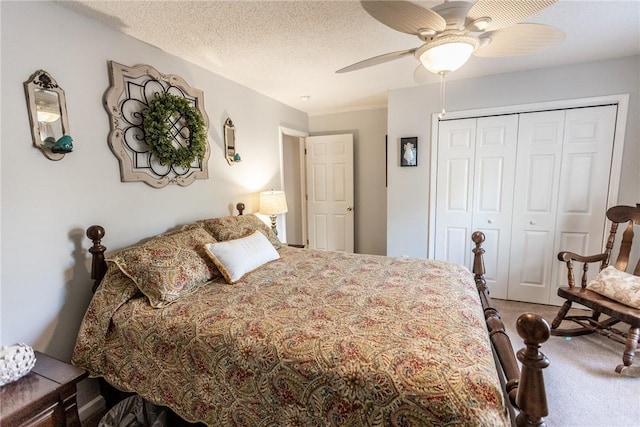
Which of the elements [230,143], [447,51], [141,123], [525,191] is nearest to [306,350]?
[447,51]

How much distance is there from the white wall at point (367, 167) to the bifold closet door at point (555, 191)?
5.45 ft

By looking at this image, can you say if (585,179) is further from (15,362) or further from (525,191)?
(15,362)

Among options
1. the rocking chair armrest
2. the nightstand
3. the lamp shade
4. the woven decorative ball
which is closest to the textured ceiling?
the lamp shade

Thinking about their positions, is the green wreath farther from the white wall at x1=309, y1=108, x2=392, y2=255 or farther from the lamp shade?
the white wall at x1=309, y1=108, x2=392, y2=255

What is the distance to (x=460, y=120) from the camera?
316 cm

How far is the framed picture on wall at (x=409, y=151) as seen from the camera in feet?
11.0

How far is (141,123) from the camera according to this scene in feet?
6.87

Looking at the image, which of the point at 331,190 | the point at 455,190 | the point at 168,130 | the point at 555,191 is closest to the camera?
the point at 168,130

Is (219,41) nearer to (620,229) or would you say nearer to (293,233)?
(293,233)

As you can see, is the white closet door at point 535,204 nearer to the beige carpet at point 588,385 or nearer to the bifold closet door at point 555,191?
the bifold closet door at point 555,191

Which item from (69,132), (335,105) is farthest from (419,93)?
(69,132)

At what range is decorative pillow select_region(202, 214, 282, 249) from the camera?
2299 millimetres

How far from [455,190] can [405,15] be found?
7.82 ft

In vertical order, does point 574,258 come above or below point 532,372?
below
